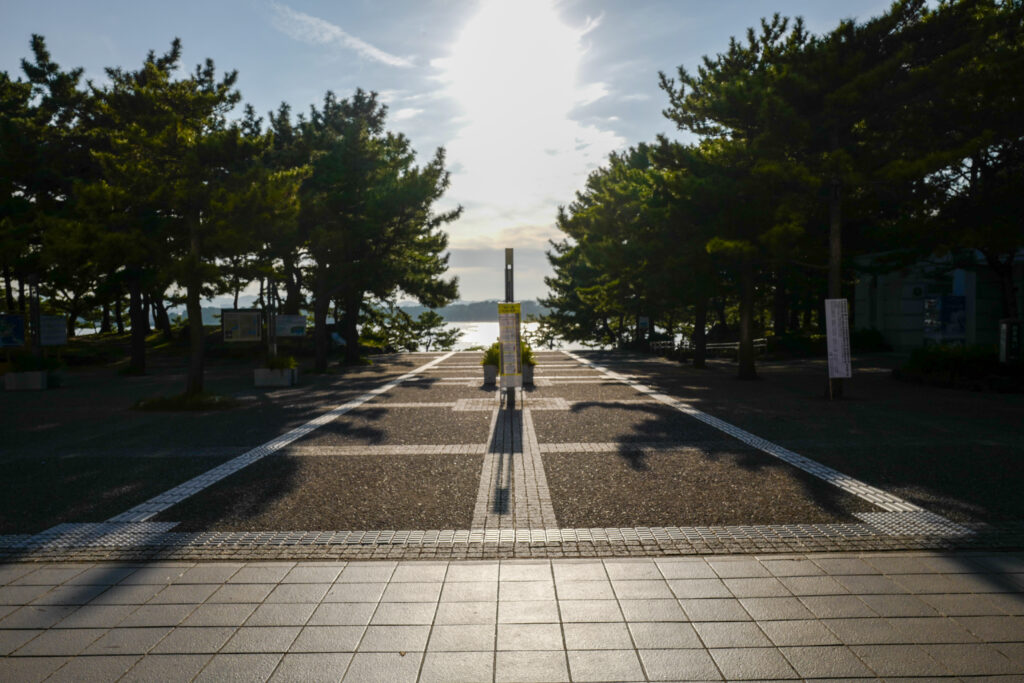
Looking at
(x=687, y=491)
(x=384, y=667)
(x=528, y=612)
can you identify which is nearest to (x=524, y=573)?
(x=528, y=612)

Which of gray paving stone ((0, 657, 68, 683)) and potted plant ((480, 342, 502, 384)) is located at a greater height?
potted plant ((480, 342, 502, 384))

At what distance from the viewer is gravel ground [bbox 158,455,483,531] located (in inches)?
227

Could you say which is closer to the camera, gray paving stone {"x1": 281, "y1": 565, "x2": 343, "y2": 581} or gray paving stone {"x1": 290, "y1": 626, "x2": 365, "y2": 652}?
gray paving stone {"x1": 290, "y1": 626, "x2": 365, "y2": 652}

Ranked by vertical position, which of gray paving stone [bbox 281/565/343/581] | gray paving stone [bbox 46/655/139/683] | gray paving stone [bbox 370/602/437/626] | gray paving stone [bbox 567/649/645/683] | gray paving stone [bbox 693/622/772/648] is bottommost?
gray paving stone [bbox 693/622/772/648]

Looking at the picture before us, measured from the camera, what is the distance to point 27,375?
750 inches

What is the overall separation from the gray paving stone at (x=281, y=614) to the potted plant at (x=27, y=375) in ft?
64.9

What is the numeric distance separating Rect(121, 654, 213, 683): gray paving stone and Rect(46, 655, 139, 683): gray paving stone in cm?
6

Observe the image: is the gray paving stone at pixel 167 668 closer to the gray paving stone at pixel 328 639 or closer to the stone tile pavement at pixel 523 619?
the stone tile pavement at pixel 523 619

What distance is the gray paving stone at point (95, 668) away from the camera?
3.22m

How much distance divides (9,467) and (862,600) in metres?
9.78

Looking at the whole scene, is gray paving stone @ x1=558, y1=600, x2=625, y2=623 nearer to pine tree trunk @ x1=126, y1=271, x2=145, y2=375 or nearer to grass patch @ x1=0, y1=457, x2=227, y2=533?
grass patch @ x1=0, y1=457, x2=227, y2=533

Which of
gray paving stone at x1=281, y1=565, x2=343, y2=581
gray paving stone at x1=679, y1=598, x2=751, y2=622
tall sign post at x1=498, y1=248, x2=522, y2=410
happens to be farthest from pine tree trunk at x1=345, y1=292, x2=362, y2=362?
gray paving stone at x1=679, y1=598, x2=751, y2=622

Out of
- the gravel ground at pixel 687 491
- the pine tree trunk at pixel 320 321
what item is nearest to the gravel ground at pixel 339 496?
the gravel ground at pixel 687 491

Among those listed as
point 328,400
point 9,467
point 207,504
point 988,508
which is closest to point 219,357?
point 328,400
